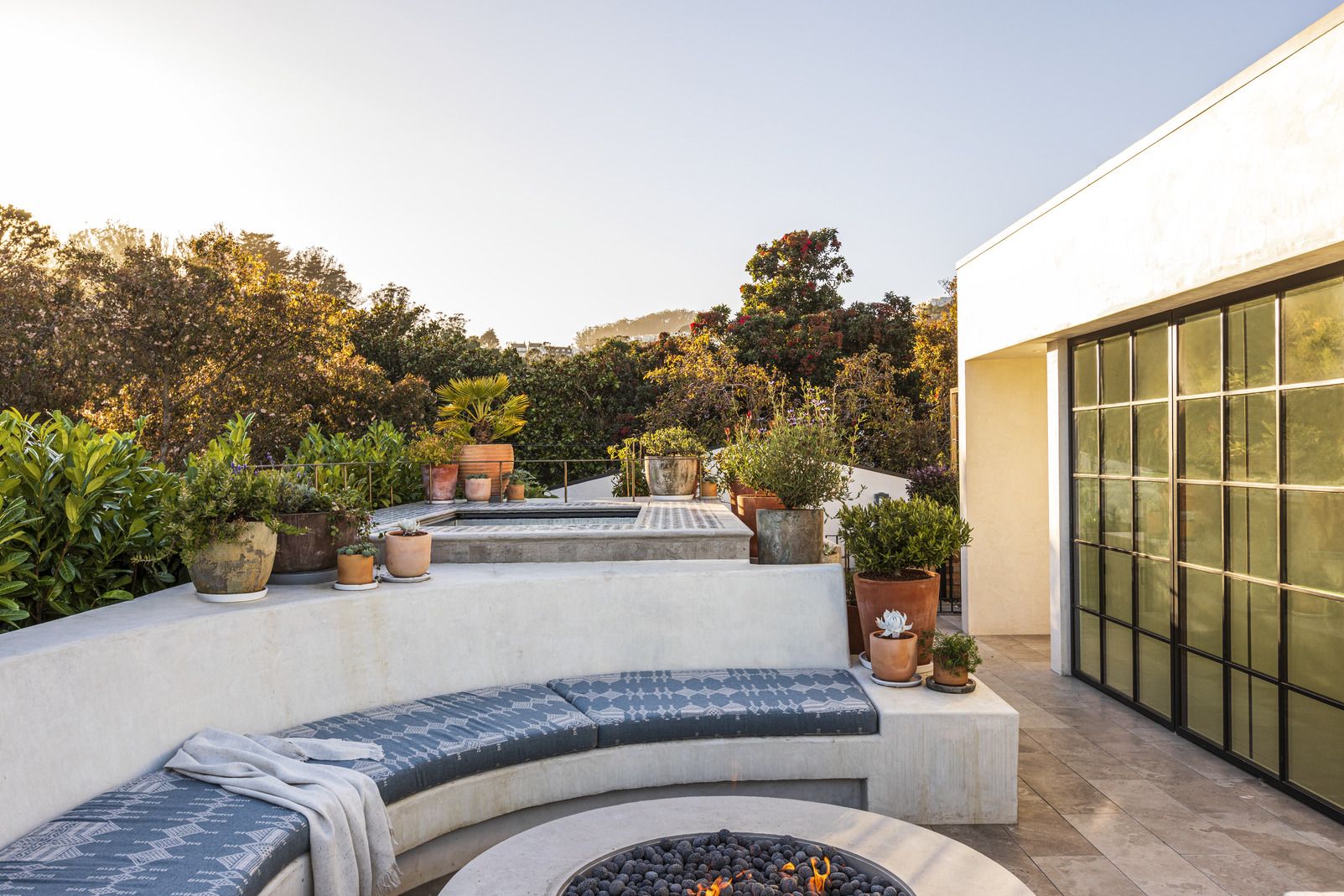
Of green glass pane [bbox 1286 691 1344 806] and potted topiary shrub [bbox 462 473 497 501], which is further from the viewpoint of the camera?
potted topiary shrub [bbox 462 473 497 501]

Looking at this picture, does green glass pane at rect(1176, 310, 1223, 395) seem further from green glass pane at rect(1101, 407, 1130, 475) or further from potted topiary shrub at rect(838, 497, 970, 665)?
potted topiary shrub at rect(838, 497, 970, 665)

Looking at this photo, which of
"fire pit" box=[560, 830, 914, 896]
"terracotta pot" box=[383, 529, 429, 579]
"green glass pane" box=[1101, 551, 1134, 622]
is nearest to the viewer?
"fire pit" box=[560, 830, 914, 896]

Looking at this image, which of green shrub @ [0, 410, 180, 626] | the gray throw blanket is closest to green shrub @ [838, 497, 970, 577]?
the gray throw blanket

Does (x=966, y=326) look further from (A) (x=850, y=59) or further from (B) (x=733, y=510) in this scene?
(A) (x=850, y=59)

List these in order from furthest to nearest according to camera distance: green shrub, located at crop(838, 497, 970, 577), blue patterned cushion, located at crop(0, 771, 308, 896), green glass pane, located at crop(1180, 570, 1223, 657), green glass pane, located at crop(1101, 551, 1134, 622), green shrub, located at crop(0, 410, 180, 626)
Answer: green glass pane, located at crop(1101, 551, 1134, 622)
green glass pane, located at crop(1180, 570, 1223, 657)
green shrub, located at crop(838, 497, 970, 577)
green shrub, located at crop(0, 410, 180, 626)
blue patterned cushion, located at crop(0, 771, 308, 896)

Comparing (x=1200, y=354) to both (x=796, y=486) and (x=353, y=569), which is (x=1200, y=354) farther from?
(x=353, y=569)

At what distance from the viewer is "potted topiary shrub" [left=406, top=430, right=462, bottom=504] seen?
24.1ft

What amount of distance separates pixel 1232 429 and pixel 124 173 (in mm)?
17947

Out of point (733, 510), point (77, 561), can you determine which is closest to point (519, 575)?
point (77, 561)

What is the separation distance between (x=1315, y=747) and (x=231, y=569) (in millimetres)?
4855

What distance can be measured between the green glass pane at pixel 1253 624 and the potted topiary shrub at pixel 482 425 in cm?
560

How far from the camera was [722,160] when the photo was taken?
1211cm

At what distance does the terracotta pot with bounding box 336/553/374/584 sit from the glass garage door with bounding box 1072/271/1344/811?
4.34 m

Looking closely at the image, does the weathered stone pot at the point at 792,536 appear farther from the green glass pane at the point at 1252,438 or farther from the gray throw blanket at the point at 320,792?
the gray throw blanket at the point at 320,792
